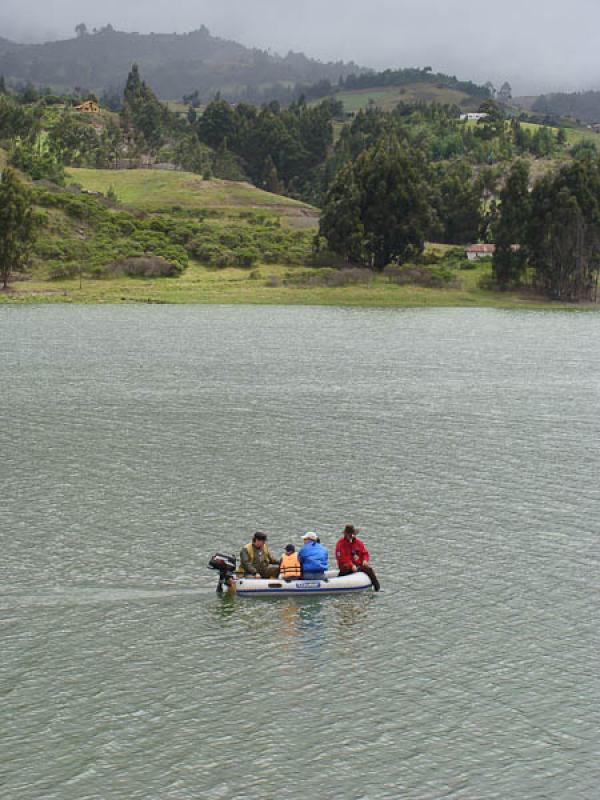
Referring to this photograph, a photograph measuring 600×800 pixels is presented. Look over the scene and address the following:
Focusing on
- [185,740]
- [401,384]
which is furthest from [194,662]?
[401,384]

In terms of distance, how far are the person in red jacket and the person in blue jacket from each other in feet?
1.97

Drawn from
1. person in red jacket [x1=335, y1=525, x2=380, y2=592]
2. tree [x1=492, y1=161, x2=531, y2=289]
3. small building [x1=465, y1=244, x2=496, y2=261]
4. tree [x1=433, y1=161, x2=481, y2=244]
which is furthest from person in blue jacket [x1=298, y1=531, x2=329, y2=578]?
tree [x1=433, y1=161, x2=481, y2=244]

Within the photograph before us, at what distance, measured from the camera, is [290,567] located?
109 feet

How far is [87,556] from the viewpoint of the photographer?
116 ft

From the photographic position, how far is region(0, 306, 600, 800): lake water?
23.4 metres

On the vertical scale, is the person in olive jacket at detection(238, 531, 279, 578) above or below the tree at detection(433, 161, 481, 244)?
below

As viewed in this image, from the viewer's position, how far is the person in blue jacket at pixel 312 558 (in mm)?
33094

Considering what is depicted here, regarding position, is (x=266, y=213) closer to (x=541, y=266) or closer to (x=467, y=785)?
(x=541, y=266)

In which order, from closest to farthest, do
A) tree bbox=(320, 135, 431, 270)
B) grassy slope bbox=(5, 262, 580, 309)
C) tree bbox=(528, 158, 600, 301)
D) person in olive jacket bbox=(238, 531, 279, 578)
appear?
person in olive jacket bbox=(238, 531, 279, 578)
grassy slope bbox=(5, 262, 580, 309)
tree bbox=(528, 158, 600, 301)
tree bbox=(320, 135, 431, 270)

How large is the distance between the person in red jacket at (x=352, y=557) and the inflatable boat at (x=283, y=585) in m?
0.19

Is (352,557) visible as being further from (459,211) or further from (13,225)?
(459,211)

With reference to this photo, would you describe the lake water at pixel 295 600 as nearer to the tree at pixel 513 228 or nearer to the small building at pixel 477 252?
the tree at pixel 513 228

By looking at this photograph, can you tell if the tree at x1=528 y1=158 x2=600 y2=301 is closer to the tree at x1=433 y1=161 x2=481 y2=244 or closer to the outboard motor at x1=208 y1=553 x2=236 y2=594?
the tree at x1=433 y1=161 x2=481 y2=244

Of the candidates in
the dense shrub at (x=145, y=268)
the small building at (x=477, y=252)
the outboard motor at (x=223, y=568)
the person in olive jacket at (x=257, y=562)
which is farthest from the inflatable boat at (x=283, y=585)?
the small building at (x=477, y=252)
